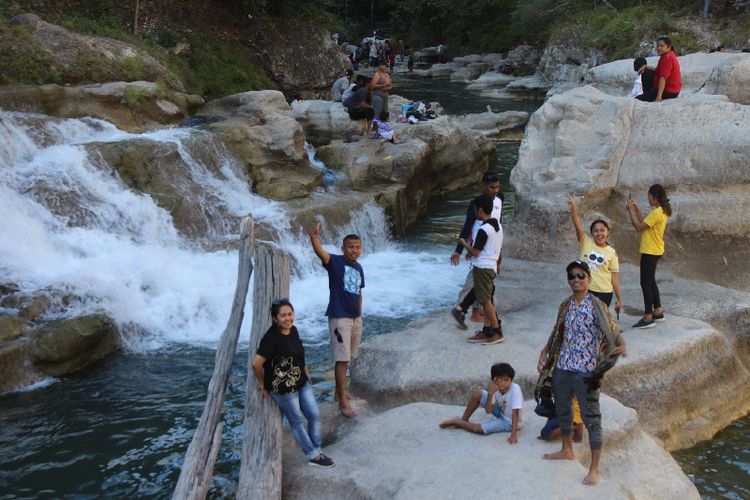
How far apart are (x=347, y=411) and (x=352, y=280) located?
3.87 feet

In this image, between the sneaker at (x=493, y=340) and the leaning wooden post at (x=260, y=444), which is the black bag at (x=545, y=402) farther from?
the leaning wooden post at (x=260, y=444)

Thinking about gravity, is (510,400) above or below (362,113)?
below

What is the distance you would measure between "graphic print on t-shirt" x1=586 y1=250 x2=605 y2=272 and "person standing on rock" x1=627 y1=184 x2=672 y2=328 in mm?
790

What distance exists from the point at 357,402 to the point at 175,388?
276 centimetres

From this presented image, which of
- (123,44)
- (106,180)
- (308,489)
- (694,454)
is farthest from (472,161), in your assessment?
(308,489)

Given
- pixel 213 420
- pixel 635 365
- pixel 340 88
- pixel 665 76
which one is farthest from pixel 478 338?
pixel 340 88

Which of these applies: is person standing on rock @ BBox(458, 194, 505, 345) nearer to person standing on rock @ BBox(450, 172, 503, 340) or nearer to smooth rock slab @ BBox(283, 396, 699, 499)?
person standing on rock @ BBox(450, 172, 503, 340)

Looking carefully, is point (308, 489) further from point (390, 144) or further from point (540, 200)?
point (390, 144)

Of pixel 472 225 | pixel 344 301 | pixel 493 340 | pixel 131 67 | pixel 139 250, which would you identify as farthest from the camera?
pixel 131 67

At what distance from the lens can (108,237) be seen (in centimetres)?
1249

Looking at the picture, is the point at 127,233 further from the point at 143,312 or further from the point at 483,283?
the point at 483,283

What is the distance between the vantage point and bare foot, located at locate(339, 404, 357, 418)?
290 inches

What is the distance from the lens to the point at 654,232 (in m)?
8.69

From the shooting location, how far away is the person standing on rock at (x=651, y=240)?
850 centimetres
